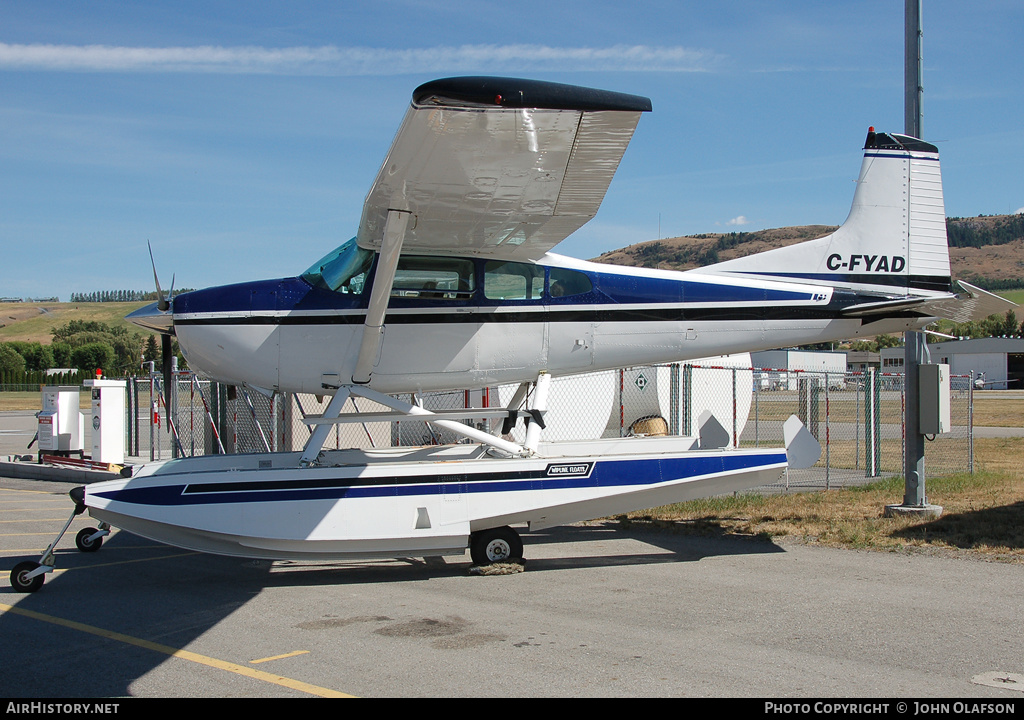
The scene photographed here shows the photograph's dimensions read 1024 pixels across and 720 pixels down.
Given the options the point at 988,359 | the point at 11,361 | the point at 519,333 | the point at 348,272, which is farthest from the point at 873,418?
the point at 11,361

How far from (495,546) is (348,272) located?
298cm

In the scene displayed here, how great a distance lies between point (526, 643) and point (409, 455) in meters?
3.75

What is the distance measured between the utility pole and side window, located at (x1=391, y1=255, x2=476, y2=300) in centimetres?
531

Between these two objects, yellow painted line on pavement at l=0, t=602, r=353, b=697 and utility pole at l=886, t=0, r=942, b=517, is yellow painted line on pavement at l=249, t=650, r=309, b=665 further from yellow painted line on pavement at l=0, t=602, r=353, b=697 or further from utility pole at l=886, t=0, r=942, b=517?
utility pole at l=886, t=0, r=942, b=517

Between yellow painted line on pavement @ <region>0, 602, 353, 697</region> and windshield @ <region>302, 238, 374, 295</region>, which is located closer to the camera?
yellow painted line on pavement @ <region>0, 602, 353, 697</region>

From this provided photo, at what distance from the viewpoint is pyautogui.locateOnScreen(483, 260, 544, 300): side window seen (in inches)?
317

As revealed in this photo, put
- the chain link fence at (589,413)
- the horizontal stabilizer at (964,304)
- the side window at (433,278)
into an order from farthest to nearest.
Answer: the chain link fence at (589,413) → the horizontal stabilizer at (964,304) → the side window at (433,278)

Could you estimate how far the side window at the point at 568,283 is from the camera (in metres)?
8.22

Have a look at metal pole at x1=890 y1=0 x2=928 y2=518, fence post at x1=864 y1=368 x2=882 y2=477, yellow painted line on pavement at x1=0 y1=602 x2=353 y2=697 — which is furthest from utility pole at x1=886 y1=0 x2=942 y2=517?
yellow painted line on pavement at x1=0 y1=602 x2=353 y2=697

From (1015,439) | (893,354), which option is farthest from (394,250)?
(893,354)

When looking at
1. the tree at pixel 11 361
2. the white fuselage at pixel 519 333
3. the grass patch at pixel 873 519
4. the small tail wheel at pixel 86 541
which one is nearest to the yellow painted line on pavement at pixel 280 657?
the white fuselage at pixel 519 333

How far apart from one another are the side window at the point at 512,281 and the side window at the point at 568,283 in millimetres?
137

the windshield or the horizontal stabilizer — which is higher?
the windshield

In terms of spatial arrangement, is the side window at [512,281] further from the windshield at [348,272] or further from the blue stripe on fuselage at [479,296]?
the windshield at [348,272]
